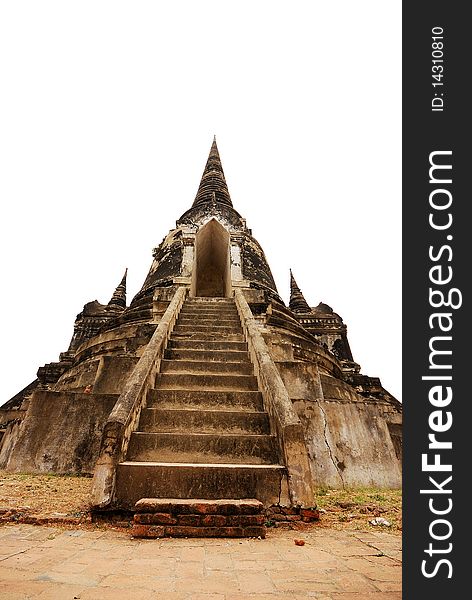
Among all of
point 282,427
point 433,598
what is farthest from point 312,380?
point 433,598

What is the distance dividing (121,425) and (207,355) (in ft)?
8.01

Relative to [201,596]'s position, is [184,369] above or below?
above

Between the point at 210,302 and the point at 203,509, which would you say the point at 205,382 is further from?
the point at 210,302

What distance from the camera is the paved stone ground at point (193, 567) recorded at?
5.56 feet

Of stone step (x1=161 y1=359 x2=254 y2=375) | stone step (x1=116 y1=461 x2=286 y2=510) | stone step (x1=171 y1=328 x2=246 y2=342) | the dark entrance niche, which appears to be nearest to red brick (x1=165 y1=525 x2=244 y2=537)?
stone step (x1=116 y1=461 x2=286 y2=510)

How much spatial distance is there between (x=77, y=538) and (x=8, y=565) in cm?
64

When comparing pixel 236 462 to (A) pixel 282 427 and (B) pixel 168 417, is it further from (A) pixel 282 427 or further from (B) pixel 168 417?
(B) pixel 168 417

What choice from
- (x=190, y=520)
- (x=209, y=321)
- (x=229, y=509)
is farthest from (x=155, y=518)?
(x=209, y=321)

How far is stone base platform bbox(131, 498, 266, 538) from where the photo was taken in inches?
104

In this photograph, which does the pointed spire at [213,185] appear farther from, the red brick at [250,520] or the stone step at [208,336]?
the red brick at [250,520]

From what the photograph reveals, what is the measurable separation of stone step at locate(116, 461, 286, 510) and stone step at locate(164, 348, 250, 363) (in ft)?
8.46

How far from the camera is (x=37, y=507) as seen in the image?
329 centimetres

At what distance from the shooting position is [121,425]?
11.1ft

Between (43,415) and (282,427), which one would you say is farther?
(43,415)
